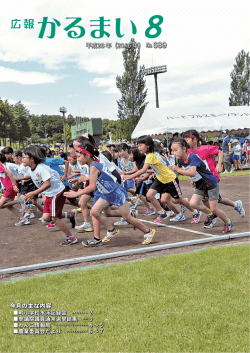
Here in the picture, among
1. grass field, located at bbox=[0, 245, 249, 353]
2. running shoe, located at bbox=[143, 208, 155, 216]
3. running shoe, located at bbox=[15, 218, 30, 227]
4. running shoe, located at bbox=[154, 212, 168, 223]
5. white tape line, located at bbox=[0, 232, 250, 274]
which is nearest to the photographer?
grass field, located at bbox=[0, 245, 249, 353]

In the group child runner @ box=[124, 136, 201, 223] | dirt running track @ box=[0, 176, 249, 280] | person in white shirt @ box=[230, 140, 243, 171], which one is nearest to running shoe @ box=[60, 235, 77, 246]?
dirt running track @ box=[0, 176, 249, 280]

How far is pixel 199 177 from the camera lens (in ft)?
21.2

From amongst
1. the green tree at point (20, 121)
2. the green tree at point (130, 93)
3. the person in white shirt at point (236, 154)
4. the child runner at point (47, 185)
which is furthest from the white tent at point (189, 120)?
the green tree at point (20, 121)

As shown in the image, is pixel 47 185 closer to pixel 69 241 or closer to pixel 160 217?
pixel 69 241

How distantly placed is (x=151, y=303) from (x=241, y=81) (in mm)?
55163

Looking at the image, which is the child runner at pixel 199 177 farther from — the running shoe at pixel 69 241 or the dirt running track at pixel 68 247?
the running shoe at pixel 69 241

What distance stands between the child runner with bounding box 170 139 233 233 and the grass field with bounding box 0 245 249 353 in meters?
1.48

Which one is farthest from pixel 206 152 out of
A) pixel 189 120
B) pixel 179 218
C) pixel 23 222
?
pixel 189 120

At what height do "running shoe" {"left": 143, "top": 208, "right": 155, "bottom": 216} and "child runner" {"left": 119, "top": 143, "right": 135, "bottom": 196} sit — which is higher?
"child runner" {"left": 119, "top": 143, "right": 135, "bottom": 196}

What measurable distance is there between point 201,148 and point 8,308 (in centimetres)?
486

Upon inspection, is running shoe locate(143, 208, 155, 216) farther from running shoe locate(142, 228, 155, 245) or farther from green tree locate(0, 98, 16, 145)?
green tree locate(0, 98, 16, 145)

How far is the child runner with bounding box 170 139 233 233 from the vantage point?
6.18 metres

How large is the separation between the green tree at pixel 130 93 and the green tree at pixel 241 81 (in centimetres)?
1506

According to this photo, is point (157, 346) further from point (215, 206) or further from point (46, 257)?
point (215, 206)
